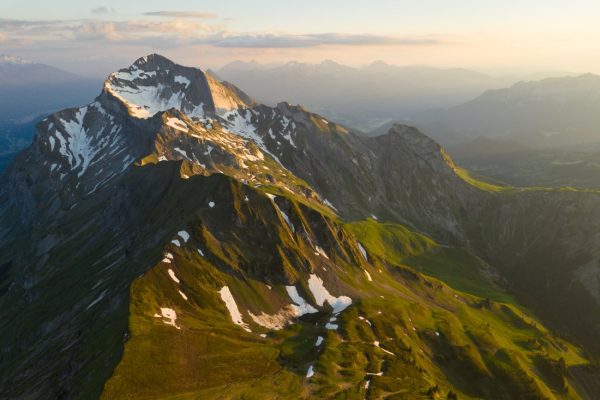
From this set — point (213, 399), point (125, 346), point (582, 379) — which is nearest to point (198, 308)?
point (125, 346)

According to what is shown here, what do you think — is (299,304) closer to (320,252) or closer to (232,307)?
(232,307)

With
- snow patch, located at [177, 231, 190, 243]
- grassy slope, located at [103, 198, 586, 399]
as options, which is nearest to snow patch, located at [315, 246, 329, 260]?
grassy slope, located at [103, 198, 586, 399]

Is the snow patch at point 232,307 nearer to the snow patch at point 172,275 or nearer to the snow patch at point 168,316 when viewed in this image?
the snow patch at point 172,275

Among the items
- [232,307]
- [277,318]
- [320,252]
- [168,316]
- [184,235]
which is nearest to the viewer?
[168,316]

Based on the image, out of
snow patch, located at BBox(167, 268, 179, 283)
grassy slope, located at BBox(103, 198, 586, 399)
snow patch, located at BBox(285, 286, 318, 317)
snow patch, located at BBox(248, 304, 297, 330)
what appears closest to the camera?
grassy slope, located at BBox(103, 198, 586, 399)

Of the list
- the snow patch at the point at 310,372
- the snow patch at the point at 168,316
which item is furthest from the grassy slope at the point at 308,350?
the snow patch at the point at 168,316

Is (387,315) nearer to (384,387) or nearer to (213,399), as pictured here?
(384,387)

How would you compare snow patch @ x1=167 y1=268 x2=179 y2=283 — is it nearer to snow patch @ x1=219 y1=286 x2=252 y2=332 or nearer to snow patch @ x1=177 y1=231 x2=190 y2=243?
snow patch @ x1=219 y1=286 x2=252 y2=332

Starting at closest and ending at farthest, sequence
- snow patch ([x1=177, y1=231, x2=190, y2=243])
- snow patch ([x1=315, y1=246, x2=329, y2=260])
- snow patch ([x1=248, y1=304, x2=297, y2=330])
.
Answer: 1. snow patch ([x1=248, y1=304, x2=297, y2=330])
2. snow patch ([x1=177, y1=231, x2=190, y2=243])
3. snow patch ([x1=315, y1=246, x2=329, y2=260])

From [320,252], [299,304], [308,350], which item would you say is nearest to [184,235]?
[299,304]
